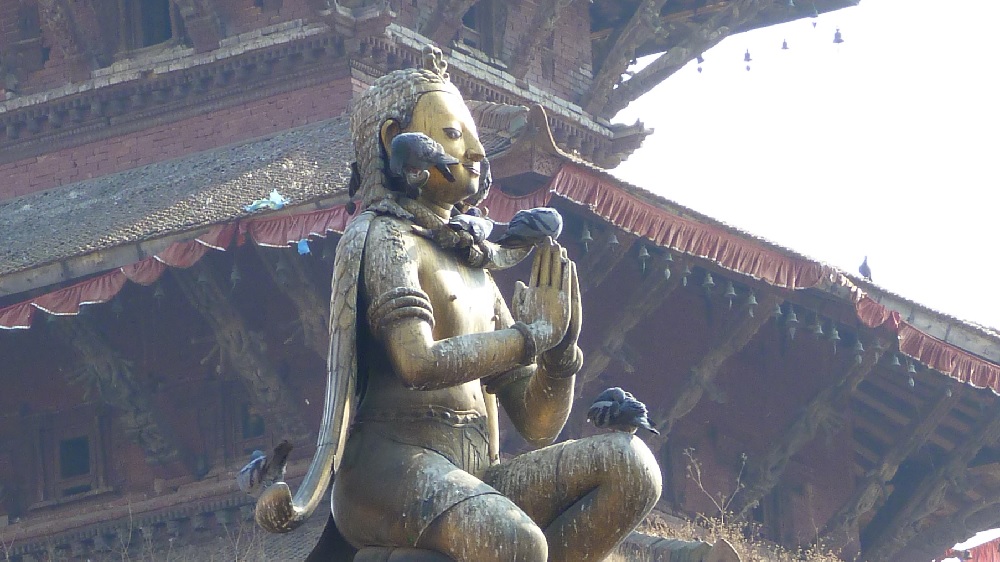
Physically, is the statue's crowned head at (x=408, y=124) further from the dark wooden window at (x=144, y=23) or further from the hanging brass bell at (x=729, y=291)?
the dark wooden window at (x=144, y=23)

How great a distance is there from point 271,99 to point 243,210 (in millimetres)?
3911

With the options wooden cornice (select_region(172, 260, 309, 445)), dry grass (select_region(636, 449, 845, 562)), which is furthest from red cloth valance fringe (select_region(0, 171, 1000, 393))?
dry grass (select_region(636, 449, 845, 562))

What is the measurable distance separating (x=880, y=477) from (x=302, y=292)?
500cm

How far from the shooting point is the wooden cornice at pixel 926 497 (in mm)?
20156

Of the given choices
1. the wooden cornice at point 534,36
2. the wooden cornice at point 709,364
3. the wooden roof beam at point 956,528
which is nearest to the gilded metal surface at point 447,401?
the wooden cornice at point 709,364

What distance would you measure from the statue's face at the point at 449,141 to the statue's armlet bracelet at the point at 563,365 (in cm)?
58

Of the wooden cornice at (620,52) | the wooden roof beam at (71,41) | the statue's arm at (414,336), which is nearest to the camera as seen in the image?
the statue's arm at (414,336)

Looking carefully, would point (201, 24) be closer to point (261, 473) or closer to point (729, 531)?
point (729, 531)

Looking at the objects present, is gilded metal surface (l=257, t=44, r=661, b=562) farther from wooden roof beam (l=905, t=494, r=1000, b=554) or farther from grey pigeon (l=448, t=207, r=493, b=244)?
wooden roof beam (l=905, t=494, r=1000, b=554)

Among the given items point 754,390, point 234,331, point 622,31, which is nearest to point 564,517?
point 234,331

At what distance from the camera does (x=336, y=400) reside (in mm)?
7691

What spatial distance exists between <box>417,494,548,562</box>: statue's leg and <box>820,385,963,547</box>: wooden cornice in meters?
12.8

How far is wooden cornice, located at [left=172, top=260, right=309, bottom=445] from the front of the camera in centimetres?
1842

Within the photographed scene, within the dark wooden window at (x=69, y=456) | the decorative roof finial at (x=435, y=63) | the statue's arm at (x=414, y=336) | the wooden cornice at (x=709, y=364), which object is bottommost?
the dark wooden window at (x=69, y=456)
